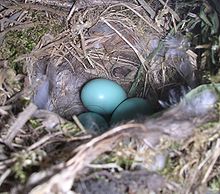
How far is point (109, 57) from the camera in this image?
63.6 inches

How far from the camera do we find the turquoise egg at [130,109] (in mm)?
1300

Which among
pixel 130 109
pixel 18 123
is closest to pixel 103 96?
pixel 130 109

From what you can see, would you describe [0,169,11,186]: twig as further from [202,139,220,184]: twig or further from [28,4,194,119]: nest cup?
[28,4,194,119]: nest cup

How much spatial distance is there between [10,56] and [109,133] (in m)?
0.75

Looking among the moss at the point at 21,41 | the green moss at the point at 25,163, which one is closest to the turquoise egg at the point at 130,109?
the moss at the point at 21,41

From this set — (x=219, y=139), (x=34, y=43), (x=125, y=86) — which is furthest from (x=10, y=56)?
(x=219, y=139)

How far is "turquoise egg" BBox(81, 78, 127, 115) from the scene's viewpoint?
1396mm

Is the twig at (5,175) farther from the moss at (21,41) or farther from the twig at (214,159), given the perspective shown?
the moss at (21,41)

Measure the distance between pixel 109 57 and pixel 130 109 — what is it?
1.13 feet

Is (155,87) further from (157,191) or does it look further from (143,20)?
(157,191)

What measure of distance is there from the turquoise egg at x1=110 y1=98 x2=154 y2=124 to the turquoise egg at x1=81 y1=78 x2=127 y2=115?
0.21 feet

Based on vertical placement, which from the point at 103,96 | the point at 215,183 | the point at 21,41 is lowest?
the point at 215,183

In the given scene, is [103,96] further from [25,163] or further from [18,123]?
[25,163]

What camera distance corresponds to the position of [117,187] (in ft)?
2.83
